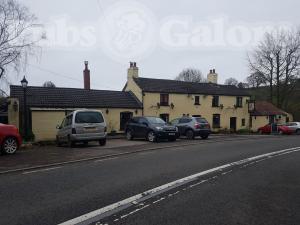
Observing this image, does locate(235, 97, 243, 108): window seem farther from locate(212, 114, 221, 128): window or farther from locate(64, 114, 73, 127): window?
locate(64, 114, 73, 127): window

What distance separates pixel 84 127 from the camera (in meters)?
18.5

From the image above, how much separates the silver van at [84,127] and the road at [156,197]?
24.4 feet

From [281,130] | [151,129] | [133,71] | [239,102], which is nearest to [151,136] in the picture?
[151,129]

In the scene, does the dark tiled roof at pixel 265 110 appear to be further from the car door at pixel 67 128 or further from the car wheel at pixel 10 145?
the car wheel at pixel 10 145

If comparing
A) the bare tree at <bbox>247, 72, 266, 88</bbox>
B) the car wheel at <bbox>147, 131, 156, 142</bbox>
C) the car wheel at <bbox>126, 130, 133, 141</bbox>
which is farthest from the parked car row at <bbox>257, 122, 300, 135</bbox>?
the car wheel at <bbox>147, 131, 156, 142</bbox>

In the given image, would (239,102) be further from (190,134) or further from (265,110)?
(190,134)

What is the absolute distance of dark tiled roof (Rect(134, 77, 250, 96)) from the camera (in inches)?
1517

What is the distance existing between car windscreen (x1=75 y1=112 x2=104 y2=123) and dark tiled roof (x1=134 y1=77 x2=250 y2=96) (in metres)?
18.2

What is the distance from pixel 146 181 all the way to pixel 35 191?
2.43 metres

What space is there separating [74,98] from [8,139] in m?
18.4

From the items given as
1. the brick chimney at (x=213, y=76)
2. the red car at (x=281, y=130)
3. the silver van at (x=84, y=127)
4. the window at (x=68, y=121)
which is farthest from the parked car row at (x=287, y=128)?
the window at (x=68, y=121)

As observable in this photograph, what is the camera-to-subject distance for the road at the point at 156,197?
5422 mm

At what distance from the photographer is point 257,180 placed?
8516 millimetres

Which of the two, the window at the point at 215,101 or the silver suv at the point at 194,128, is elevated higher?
the window at the point at 215,101
